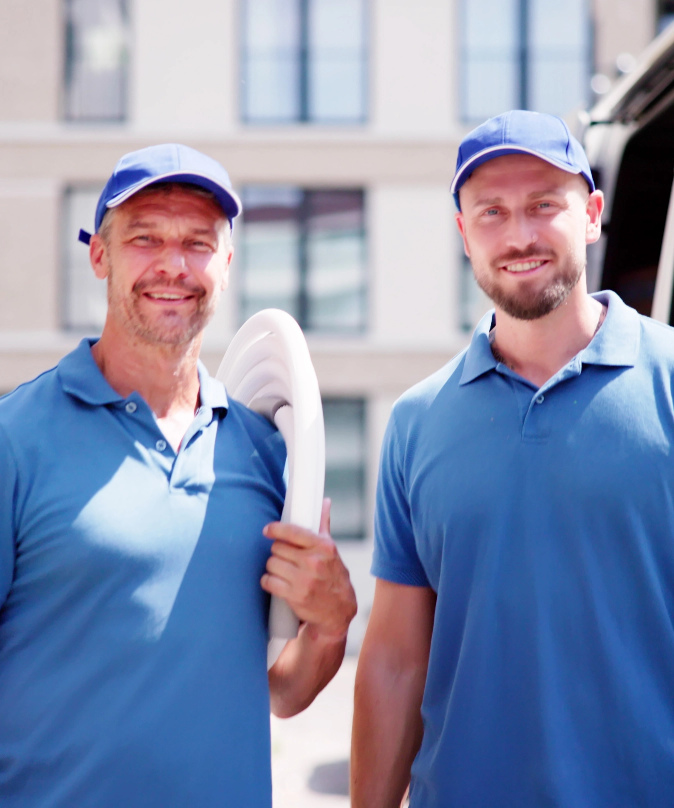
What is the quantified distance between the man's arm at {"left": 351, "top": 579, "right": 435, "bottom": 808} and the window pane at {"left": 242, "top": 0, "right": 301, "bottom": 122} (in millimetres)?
12733

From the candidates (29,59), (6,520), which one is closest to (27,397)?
(6,520)

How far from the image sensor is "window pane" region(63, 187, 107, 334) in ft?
45.3

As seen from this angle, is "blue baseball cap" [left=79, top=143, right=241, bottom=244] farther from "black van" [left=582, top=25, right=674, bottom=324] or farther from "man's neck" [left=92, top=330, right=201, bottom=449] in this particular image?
"black van" [left=582, top=25, right=674, bottom=324]

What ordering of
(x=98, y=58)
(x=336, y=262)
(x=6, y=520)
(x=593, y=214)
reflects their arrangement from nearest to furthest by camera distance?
(x=6, y=520) < (x=593, y=214) < (x=336, y=262) < (x=98, y=58)

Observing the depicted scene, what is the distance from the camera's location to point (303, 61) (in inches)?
555

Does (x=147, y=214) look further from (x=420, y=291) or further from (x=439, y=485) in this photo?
(x=420, y=291)

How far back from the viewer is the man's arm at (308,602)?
1.93 meters

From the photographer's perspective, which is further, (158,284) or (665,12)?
(665,12)

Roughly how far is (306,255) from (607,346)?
12.2 meters

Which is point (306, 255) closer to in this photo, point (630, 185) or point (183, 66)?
point (183, 66)

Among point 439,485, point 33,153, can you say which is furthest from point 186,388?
point 33,153

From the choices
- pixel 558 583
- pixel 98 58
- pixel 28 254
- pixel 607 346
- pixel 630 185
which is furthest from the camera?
pixel 98 58

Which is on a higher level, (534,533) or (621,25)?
(621,25)

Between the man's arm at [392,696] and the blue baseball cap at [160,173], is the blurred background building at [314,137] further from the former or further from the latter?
the blue baseball cap at [160,173]
